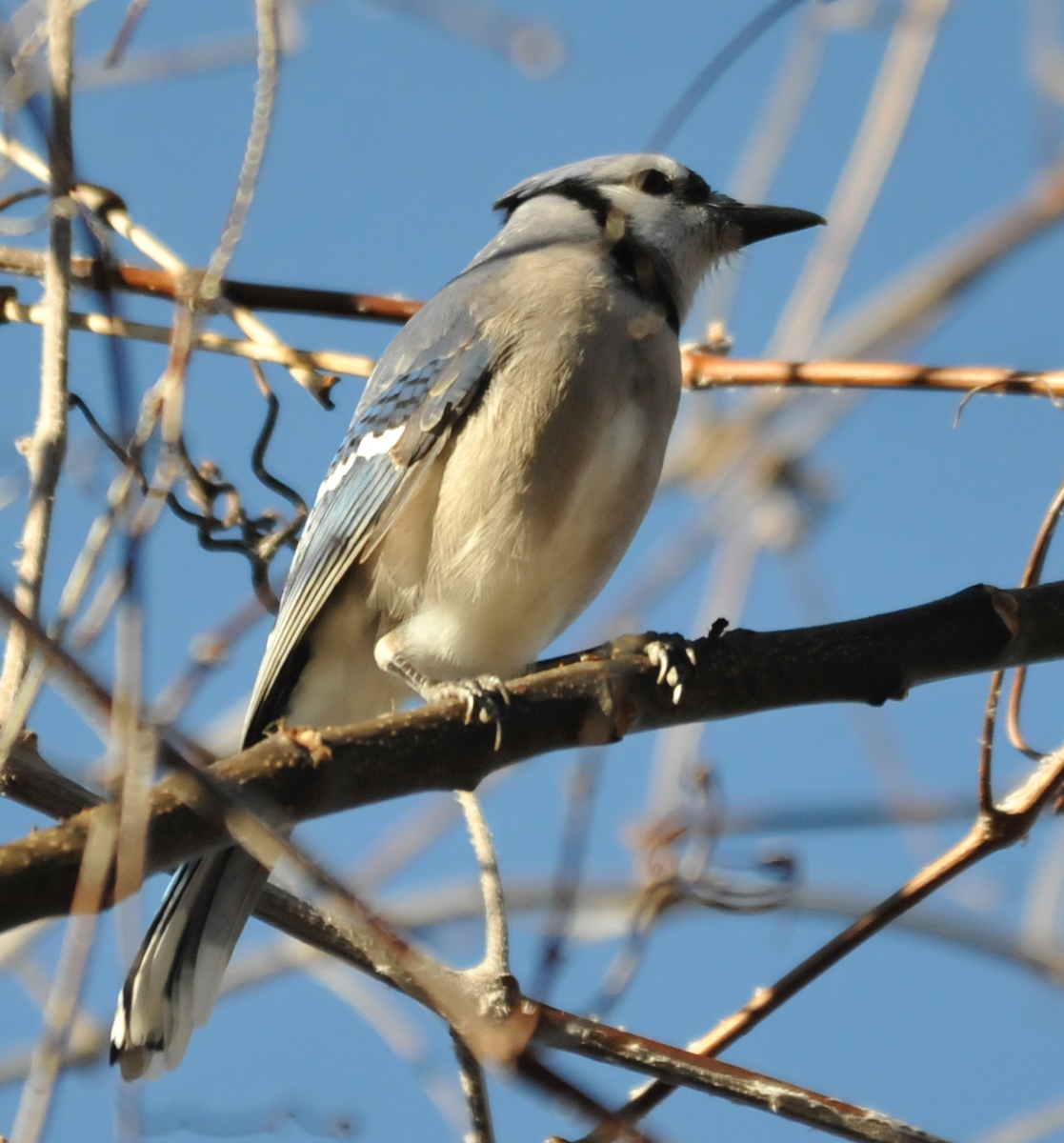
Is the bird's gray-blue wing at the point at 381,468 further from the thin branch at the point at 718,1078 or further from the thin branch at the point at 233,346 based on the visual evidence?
the thin branch at the point at 718,1078

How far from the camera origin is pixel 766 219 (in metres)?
3.69

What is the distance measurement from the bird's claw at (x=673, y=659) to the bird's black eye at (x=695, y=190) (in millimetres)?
1640

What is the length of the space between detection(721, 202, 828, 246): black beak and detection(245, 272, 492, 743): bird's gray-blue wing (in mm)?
823

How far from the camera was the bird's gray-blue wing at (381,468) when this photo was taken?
2994mm

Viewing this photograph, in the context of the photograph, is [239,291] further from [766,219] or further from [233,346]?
[766,219]

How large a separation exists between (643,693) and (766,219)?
1.91 meters

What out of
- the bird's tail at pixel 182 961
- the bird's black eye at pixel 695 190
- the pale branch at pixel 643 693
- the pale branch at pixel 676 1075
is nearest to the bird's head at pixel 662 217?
the bird's black eye at pixel 695 190

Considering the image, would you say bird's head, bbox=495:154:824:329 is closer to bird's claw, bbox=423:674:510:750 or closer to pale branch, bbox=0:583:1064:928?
pale branch, bbox=0:583:1064:928

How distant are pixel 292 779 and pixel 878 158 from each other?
5.14ft

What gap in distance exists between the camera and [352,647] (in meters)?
3.10

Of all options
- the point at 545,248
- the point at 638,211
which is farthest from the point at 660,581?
the point at 638,211

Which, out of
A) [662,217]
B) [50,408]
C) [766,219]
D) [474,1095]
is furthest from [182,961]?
[766,219]

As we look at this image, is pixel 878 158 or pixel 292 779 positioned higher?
pixel 878 158

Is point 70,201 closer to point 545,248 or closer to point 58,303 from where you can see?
point 58,303
